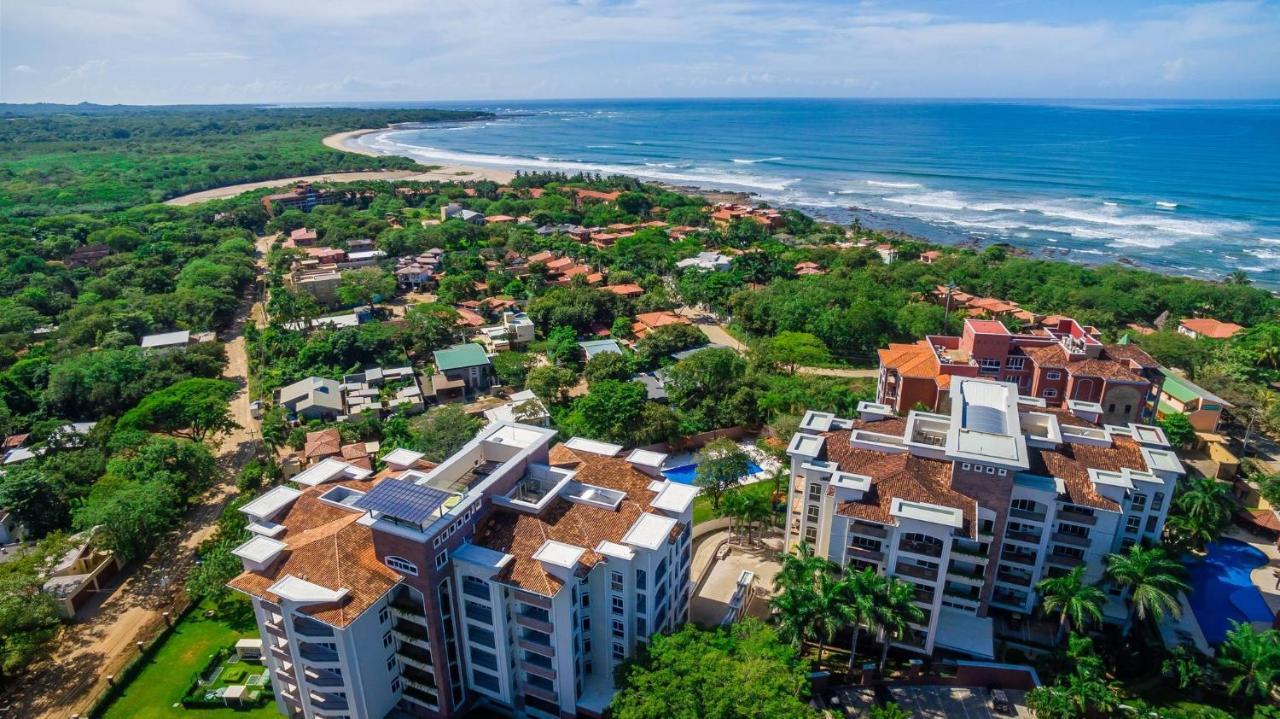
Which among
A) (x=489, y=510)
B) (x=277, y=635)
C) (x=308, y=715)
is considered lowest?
(x=308, y=715)

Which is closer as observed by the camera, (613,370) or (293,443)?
(293,443)

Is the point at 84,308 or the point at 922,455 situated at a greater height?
the point at 922,455

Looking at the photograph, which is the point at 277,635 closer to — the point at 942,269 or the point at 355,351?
the point at 355,351

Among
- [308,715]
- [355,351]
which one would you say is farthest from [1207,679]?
[355,351]

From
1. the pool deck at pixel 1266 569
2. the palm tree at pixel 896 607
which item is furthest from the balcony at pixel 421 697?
the pool deck at pixel 1266 569

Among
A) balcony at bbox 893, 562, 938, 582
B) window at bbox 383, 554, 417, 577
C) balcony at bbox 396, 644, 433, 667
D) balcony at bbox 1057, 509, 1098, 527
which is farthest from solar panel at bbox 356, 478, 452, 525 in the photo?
balcony at bbox 1057, 509, 1098, 527
